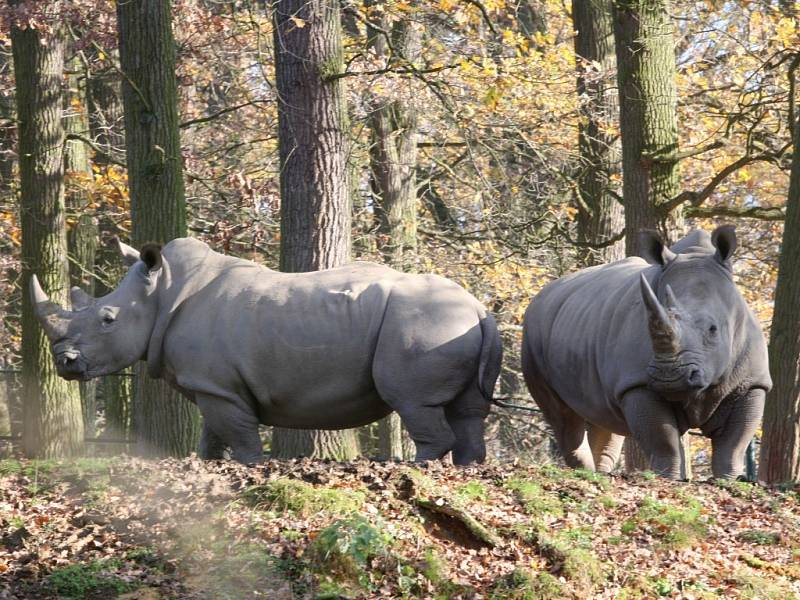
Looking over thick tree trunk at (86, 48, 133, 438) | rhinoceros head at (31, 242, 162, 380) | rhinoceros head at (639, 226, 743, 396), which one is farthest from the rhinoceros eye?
thick tree trunk at (86, 48, 133, 438)

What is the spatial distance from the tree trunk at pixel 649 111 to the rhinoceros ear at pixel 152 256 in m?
4.90

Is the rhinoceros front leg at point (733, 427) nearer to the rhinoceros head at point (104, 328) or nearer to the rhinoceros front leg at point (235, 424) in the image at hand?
the rhinoceros front leg at point (235, 424)

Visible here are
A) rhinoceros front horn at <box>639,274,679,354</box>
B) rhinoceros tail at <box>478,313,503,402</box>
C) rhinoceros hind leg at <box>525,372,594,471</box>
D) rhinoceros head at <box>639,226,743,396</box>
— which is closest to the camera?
rhinoceros front horn at <box>639,274,679,354</box>

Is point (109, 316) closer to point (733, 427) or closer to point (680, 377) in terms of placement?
point (680, 377)

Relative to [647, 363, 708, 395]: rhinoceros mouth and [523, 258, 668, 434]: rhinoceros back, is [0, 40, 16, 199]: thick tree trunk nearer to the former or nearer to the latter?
[523, 258, 668, 434]: rhinoceros back

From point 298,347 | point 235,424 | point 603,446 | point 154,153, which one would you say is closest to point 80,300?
point 235,424

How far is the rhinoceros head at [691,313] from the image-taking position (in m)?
8.83

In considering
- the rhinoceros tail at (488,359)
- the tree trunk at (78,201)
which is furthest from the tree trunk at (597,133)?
the tree trunk at (78,201)

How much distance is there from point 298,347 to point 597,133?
8.00 metres

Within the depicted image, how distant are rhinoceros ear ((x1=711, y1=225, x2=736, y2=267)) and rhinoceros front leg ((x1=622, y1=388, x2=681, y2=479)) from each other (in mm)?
1172

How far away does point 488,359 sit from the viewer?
9602 millimetres

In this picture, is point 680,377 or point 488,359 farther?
point 488,359

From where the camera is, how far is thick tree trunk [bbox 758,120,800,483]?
1040 cm

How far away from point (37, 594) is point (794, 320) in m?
6.59
